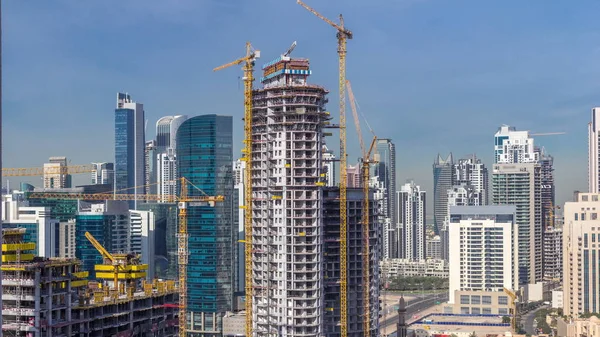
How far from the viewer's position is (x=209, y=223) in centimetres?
3678

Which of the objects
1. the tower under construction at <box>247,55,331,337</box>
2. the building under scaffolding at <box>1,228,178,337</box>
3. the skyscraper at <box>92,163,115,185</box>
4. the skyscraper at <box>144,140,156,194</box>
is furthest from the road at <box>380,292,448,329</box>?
the building under scaffolding at <box>1,228,178,337</box>

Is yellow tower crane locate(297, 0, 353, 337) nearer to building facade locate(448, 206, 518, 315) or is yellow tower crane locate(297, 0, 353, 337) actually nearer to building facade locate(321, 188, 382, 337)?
building facade locate(321, 188, 382, 337)

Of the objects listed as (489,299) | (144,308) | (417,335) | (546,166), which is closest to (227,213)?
(417,335)

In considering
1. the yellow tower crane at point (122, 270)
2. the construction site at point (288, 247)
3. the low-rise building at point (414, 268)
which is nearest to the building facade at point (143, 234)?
the low-rise building at point (414, 268)

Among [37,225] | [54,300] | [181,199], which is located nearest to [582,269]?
[181,199]

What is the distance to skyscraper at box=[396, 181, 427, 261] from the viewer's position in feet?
214

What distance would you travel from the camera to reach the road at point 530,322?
35656 millimetres

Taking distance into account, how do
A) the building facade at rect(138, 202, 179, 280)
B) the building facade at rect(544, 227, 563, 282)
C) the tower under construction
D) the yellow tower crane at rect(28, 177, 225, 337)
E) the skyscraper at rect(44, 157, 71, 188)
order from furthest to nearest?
1. the building facade at rect(544, 227, 563, 282)
2. the building facade at rect(138, 202, 179, 280)
3. the skyscraper at rect(44, 157, 71, 188)
4. the yellow tower crane at rect(28, 177, 225, 337)
5. the tower under construction

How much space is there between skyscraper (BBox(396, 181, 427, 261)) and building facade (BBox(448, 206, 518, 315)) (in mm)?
23283

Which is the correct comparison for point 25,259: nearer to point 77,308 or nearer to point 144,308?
point 77,308

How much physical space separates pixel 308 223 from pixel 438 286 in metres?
33.0

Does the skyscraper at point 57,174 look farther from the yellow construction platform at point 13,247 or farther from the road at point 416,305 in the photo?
the yellow construction platform at point 13,247

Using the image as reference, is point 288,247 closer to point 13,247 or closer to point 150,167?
point 13,247

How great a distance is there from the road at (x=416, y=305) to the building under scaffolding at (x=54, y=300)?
2014cm
